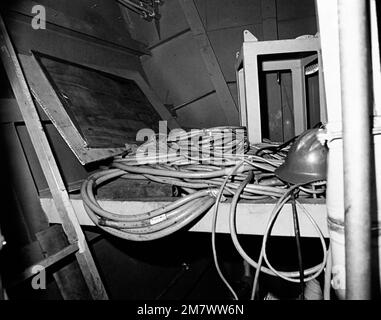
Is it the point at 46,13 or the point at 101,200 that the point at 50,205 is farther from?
the point at 46,13

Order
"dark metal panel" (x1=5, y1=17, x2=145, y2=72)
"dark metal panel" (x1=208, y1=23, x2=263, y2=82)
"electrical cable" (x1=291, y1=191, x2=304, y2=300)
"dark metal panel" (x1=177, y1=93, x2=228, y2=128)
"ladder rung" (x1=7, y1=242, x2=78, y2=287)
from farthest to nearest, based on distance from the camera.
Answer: "dark metal panel" (x1=177, y1=93, x2=228, y2=128) → "dark metal panel" (x1=208, y1=23, x2=263, y2=82) → "dark metal panel" (x1=5, y1=17, x2=145, y2=72) → "ladder rung" (x1=7, y1=242, x2=78, y2=287) → "electrical cable" (x1=291, y1=191, x2=304, y2=300)

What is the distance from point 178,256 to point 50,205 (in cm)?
114

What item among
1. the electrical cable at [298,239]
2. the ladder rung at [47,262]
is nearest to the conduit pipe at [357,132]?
the electrical cable at [298,239]

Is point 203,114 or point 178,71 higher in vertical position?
point 178,71

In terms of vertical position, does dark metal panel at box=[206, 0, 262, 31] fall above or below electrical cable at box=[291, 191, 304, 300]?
above

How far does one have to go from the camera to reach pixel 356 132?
1.53 feet

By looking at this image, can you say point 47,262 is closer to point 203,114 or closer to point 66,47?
point 66,47

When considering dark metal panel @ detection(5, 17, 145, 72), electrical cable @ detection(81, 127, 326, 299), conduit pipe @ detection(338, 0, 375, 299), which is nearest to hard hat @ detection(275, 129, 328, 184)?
electrical cable @ detection(81, 127, 326, 299)

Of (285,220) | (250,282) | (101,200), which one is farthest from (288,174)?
(250,282)

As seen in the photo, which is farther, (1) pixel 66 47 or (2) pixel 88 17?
(2) pixel 88 17

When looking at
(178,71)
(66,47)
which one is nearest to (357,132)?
(66,47)

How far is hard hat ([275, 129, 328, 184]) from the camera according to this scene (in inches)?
31.0

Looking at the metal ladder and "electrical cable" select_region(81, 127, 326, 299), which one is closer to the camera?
"electrical cable" select_region(81, 127, 326, 299)

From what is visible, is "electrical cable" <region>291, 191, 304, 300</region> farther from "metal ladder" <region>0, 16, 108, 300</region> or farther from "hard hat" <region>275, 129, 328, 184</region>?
"metal ladder" <region>0, 16, 108, 300</region>
